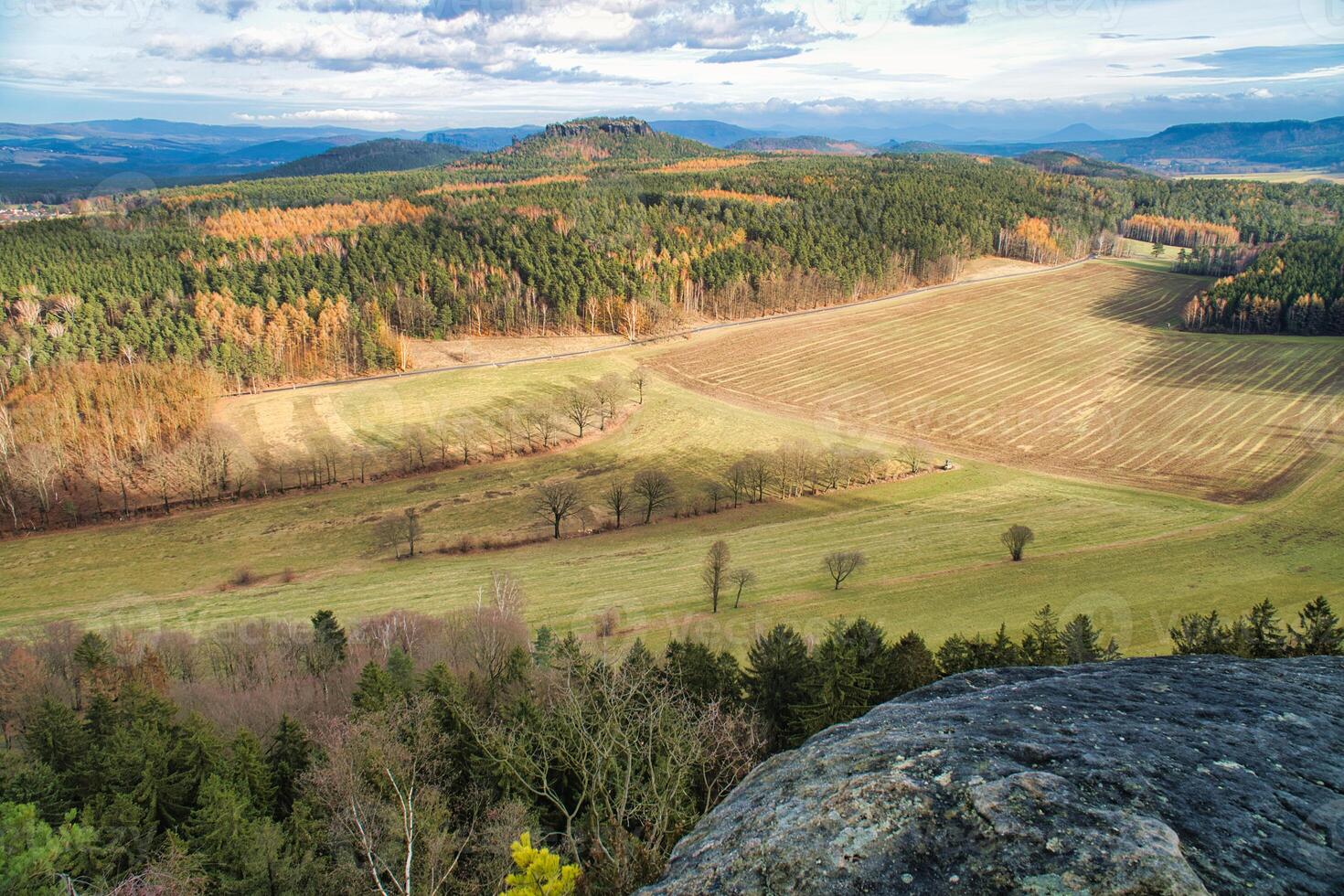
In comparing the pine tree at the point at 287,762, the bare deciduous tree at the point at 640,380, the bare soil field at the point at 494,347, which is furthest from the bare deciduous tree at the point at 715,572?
the bare soil field at the point at 494,347

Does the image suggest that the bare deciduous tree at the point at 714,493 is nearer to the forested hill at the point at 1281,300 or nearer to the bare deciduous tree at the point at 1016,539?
the bare deciduous tree at the point at 1016,539

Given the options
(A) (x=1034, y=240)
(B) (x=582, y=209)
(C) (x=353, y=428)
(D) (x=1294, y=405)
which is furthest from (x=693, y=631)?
(A) (x=1034, y=240)

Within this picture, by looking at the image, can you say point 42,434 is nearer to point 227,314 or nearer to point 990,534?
point 227,314

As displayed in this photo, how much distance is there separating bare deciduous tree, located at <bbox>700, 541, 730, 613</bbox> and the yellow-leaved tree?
3393cm

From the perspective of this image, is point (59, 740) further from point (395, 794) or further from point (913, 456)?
point (913, 456)

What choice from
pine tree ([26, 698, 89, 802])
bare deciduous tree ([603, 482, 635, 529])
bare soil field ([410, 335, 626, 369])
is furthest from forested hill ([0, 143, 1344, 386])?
pine tree ([26, 698, 89, 802])

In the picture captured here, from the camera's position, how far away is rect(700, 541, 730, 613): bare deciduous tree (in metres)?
47.3

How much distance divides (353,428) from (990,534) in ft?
218

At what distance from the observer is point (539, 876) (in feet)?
43.9

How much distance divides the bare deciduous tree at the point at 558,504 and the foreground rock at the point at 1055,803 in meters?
53.5

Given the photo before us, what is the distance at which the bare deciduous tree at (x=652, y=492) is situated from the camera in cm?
6431

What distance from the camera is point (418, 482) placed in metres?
72.4

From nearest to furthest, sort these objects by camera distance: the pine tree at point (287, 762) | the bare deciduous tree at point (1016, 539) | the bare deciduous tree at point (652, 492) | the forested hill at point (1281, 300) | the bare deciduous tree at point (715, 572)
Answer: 1. the pine tree at point (287, 762)
2. the bare deciduous tree at point (715, 572)
3. the bare deciduous tree at point (1016, 539)
4. the bare deciduous tree at point (652, 492)
5. the forested hill at point (1281, 300)

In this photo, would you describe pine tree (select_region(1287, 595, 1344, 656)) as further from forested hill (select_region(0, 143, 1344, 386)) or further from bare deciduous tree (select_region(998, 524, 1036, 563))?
forested hill (select_region(0, 143, 1344, 386))
